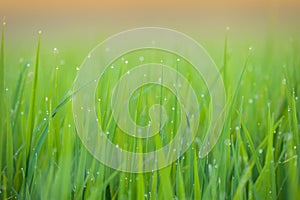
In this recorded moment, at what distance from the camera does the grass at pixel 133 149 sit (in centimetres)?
78

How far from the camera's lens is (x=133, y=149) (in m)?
0.80

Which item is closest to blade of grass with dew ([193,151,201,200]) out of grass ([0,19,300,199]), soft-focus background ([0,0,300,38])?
grass ([0,19,300,199])

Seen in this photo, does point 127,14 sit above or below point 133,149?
above

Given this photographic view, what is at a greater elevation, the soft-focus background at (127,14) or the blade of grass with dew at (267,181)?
the soft-focus background at (127,14)

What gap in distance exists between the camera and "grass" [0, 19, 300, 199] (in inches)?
30.5

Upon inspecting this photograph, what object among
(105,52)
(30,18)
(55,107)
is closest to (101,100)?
(55,107)

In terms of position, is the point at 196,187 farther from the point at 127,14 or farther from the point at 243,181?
the point at 127,14

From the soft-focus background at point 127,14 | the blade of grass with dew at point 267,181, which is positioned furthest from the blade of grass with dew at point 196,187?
the soft-focus background at point 127,14

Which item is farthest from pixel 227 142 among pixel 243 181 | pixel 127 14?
pixel 127 14

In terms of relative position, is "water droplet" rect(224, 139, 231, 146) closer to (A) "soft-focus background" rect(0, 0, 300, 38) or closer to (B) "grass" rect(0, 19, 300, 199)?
(B) "grass" rect(0, 19, 300, 199)

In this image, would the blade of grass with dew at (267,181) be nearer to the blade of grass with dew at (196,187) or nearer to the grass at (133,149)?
the grass at (133,149)

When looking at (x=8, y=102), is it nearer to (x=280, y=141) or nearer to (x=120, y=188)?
(x=120, y=188)

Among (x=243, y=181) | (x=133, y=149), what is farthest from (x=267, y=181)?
(x=133, y=149)

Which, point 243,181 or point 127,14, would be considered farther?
point 127,14
